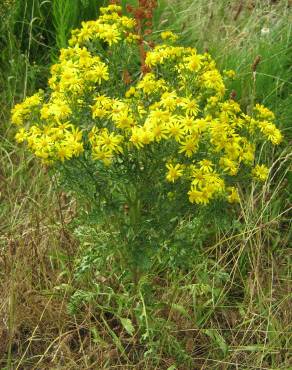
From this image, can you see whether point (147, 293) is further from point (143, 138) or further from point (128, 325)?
point (143, 138)

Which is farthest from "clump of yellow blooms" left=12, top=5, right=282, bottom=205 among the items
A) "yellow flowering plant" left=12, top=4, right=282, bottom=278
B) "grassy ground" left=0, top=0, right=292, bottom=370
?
"grassy ground" left=0, top=0, right=292, bottom=370

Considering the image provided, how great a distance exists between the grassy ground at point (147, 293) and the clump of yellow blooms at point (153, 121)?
248mm

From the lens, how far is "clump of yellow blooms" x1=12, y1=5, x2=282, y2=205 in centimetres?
212

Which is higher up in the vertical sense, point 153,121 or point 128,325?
point 153,121

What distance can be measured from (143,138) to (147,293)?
785 millimetres

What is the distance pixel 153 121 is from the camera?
2.05m

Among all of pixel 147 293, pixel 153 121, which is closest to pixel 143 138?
pixel 153 121

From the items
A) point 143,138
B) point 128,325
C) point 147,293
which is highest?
point 143,138

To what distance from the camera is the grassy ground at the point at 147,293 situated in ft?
8.37

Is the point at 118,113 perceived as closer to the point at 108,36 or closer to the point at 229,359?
the point at 108,36

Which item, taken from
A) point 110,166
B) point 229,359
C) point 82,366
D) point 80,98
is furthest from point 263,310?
point 80,98

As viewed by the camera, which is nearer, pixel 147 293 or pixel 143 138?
pixel 143 138

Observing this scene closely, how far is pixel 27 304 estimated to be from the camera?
2.75 meters

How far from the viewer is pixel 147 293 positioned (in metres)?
2.59
